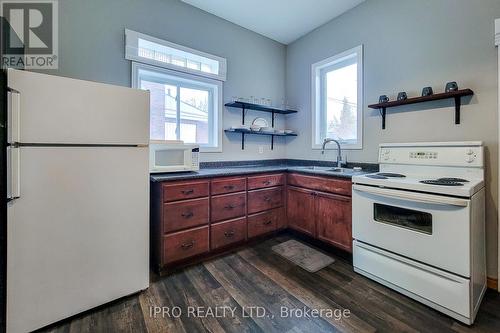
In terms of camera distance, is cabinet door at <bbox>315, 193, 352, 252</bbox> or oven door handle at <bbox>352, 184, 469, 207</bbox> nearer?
oven door handle at <bbox>352, 184, 469, 207</bbox>

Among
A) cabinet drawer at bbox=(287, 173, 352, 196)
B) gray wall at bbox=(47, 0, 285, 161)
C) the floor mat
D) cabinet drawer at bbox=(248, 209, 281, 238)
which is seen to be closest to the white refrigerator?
gray wall at bbox=(47, 0, 285, 161)

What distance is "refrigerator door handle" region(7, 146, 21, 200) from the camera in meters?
1.26

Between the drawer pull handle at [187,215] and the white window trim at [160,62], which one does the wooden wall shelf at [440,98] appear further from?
the drawer pull handle at [187,215]

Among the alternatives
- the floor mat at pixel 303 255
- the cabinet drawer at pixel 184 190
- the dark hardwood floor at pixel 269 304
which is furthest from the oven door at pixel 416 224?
the cabinet drawer at pixel 184 190

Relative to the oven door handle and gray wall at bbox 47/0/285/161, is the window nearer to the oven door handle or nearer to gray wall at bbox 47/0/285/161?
gray wall at bbox 47/0/285/161

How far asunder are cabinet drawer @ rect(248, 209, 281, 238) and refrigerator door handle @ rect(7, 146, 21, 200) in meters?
1.92

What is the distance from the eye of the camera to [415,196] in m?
1.59

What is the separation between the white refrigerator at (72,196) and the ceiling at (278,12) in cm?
181

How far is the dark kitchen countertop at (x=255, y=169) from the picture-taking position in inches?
83.7

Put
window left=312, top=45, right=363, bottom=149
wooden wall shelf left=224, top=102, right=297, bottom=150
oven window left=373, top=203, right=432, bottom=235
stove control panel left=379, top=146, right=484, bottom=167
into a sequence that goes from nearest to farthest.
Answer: oven window left=373, top=203, right=432, bottom=235 < stove control panel left=379, top=146, right=484, bottom=167 < window left=312, top=45, right=363, bottom=149 < wooden wall shelf left=224, top=102, right=297, bottom=150

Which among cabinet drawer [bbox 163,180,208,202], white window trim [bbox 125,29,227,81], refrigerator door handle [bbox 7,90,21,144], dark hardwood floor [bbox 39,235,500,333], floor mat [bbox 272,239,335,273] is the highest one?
white window trim [bbox 125,29,227,81]

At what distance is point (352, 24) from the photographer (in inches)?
108

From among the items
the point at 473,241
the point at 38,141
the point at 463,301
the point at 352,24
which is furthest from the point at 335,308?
the point at 352,24

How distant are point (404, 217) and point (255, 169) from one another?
152 centimetres
